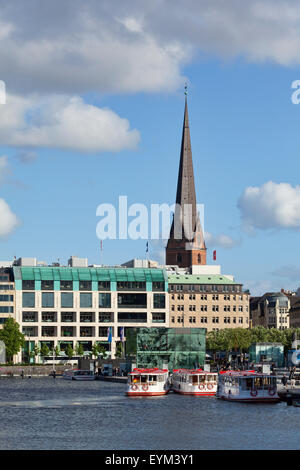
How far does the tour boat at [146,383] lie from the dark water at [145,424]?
6.56 meters

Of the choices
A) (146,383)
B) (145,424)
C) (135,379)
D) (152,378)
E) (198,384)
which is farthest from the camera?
(152,378)

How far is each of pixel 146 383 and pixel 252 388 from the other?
2768cm

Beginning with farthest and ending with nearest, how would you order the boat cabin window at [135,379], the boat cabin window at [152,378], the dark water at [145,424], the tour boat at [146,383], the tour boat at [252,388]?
1. the boat cabin window at [152,378]
2. the boat cabin window at [135,379]
3. the tour boat at [146,383]
4. the tour boat at [252,388]
5. the dark water at [145,424]

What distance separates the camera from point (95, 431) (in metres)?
95.0

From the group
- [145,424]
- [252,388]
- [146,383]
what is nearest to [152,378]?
[146,383]

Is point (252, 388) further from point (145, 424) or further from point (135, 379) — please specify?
point (145, 424)

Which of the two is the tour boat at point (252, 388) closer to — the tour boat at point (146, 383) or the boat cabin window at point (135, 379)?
the tour boat at point (146, 383)

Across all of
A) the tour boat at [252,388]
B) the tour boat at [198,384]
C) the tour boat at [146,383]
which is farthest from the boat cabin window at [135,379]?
the tour boat at [252,388]

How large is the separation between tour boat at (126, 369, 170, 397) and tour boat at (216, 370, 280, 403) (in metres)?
19.0

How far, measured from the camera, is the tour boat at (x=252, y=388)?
126812 mm

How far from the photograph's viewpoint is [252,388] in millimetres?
128375
